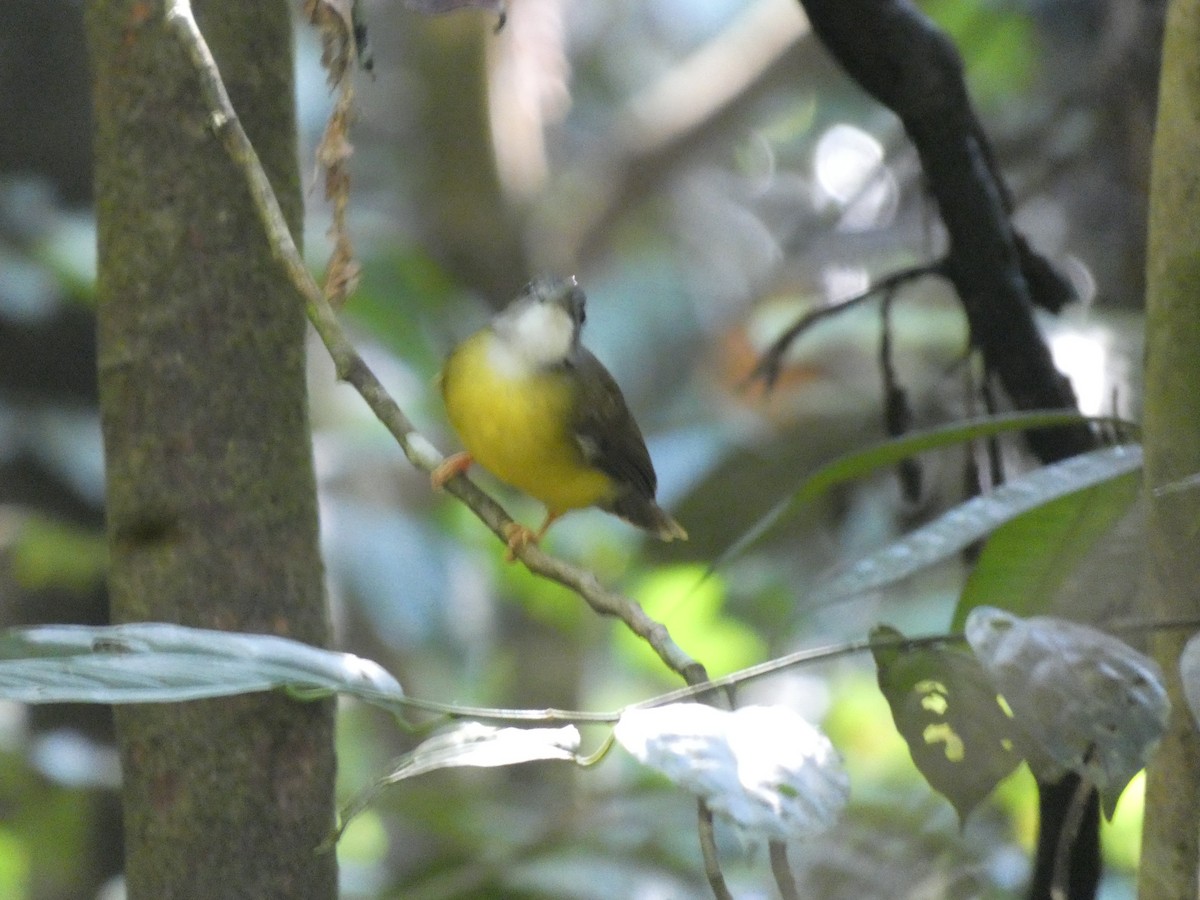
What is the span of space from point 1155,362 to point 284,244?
32.4 inches

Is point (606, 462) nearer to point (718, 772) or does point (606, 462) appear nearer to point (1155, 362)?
point (1155, 362)

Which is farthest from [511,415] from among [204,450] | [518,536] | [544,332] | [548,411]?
[204,450]

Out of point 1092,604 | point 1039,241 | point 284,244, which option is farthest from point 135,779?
point 1039,241

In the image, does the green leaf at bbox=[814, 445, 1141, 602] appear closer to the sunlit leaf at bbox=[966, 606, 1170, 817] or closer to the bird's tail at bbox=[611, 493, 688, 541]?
→ the sunlit leaf at bbox=[966, 606, 1170, 817]

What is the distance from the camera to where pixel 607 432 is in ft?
7.68

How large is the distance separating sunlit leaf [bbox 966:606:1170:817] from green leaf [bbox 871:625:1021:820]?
0.37 feet

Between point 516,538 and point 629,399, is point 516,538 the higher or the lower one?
the lower one

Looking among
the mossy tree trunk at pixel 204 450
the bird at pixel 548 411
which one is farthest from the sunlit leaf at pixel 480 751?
the bird at pixel 548 411

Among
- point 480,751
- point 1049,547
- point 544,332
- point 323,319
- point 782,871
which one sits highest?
point 544,332

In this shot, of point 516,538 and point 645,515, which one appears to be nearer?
point 516,538

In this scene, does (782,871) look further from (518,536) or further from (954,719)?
(518,536)

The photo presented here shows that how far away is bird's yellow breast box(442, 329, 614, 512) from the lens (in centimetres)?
224

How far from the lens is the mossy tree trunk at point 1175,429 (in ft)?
3.40

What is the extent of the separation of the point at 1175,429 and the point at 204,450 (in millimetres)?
934
